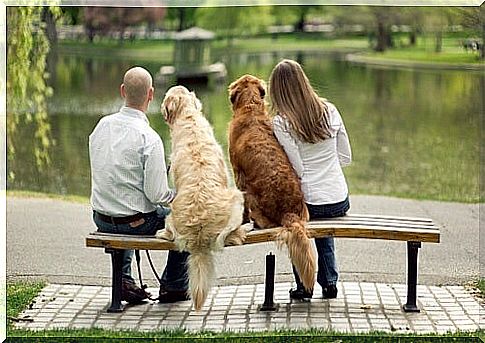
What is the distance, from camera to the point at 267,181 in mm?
5270

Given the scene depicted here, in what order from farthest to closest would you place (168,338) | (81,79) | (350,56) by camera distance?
(350,56) < (81,79) < (168,338)

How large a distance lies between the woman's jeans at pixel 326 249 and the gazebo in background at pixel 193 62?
42.6 ft

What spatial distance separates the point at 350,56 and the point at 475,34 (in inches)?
541

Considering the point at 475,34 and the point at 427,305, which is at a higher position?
the point at 475,34

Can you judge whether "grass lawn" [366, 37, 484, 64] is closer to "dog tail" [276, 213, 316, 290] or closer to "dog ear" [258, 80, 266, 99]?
"dog ear" [258, 80, 266, 99]

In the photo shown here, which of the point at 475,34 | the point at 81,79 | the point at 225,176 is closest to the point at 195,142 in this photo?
the point at 225,176

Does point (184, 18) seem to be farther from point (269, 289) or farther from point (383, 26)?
point (269, 289)

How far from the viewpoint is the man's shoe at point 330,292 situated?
18.7 feet

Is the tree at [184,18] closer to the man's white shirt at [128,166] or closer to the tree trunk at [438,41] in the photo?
the tree trunk at [438,41]

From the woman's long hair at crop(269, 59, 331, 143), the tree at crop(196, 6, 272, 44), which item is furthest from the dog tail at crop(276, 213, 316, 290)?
the tree at crop(196, 6, 272, 44)

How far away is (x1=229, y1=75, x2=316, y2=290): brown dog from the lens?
5184 mm

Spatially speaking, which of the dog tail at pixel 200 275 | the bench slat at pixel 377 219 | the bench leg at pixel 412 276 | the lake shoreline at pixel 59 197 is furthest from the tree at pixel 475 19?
the lake shoreline at pixel 59 197

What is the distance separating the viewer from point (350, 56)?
20016mm

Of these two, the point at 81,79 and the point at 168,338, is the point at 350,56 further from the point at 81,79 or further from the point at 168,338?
the point at 168,338
